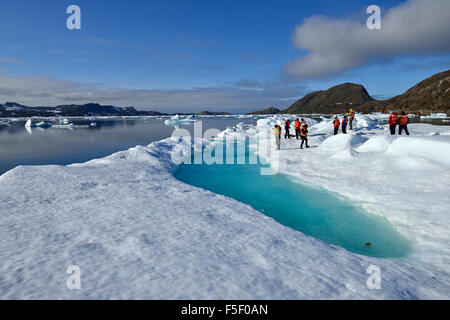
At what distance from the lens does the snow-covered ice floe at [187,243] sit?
2793 millimetres

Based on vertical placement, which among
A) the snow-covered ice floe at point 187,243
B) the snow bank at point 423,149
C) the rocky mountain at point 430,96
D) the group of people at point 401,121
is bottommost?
the snow-covered ice floe at point 187,243

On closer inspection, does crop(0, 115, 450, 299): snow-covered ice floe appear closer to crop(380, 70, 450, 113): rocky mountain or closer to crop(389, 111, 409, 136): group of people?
crop(389, 111, 409, 136): group of people

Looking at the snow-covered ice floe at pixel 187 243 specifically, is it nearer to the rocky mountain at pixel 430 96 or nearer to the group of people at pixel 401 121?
the group of people at pixel 401 121

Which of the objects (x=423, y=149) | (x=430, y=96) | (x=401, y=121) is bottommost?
(x=423, y=149)

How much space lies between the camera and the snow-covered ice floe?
2793 mm

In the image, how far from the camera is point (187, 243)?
3844mm

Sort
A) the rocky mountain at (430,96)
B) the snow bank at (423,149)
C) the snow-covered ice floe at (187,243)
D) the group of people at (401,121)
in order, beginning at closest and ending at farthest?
the snow-covered ice floe at (187,243), the snow bank at (423,149), the group of people at (401,121), the rocky mountain at (430,96)

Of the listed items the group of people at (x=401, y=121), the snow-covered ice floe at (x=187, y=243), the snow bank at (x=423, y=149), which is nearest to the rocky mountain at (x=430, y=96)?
the group of people at (x=401, y=121)

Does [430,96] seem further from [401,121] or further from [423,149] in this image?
[423,149]

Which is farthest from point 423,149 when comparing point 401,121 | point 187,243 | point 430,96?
point 430,96

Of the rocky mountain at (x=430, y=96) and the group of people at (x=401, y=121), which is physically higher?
the rocky mountain at (x=430, y=96)

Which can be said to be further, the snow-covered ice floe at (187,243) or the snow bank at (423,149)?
the snow bank at (423,149)

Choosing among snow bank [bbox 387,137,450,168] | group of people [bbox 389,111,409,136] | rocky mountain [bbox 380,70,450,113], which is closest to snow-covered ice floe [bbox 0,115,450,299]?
snow bank [bbox 387,137,450,168]

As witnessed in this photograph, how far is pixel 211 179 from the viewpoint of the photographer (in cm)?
1014
